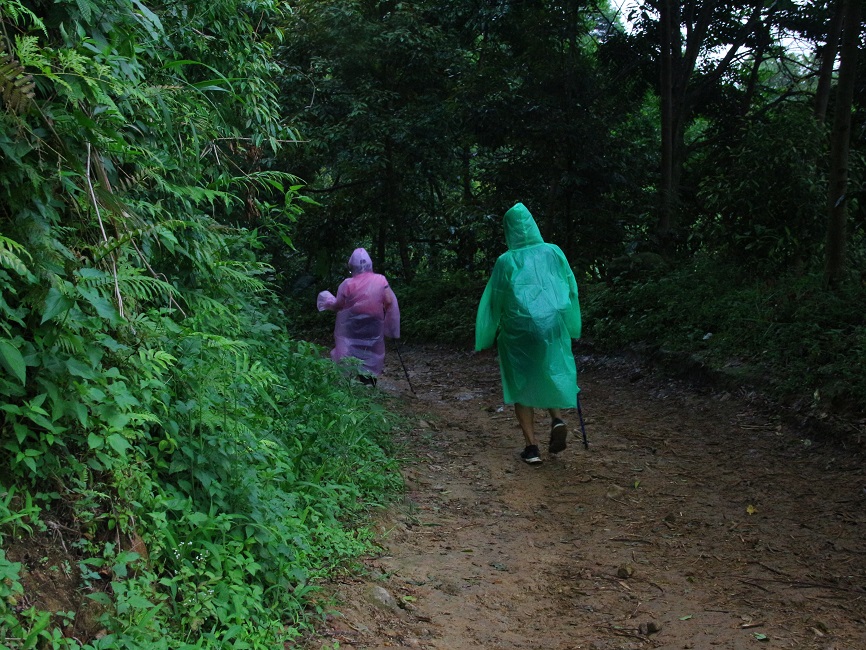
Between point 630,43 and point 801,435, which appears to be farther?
point 630,43

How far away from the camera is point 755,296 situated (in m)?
9.35

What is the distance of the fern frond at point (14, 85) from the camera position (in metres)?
2.68

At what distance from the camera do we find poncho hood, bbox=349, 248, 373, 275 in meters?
8.90

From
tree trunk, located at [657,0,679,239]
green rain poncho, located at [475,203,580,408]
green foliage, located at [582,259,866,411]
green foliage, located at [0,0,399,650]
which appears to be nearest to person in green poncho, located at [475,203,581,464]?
green rain poncho, located at [475,203,580,408]

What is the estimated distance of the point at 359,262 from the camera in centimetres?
891

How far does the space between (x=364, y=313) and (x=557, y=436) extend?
11.1 ft

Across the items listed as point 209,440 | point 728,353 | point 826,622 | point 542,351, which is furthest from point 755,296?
point 209,440

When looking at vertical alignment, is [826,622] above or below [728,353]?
below

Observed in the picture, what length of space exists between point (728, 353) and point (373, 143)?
940 cm

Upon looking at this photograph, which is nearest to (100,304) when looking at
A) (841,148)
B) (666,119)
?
(841,148)

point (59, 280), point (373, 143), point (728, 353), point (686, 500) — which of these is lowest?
point (686, 500)

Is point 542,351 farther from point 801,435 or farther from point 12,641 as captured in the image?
point 12,641

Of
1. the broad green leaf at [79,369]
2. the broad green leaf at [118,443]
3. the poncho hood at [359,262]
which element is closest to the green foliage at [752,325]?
the poncho hood at [359,262]

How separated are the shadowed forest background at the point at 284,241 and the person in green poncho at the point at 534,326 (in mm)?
1287
